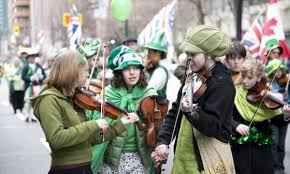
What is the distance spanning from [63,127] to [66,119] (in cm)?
8

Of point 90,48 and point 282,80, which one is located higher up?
point 90,48

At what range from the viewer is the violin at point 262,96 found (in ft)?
20.5

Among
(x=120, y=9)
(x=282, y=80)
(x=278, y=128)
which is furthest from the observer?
(x=120, y=9)

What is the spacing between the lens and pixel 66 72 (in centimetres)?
480

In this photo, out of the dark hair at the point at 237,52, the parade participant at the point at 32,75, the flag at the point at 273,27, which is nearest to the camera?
the dark hair at the point at 237,52

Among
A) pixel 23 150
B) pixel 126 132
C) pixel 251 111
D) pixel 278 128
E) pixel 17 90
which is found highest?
pixel 251 111

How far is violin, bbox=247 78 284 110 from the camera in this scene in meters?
6.23

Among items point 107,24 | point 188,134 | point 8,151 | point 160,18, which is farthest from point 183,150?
point 107,24

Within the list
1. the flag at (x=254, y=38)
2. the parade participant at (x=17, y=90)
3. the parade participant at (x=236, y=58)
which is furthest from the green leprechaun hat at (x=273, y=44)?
the parade participant at (x=17, y=90)

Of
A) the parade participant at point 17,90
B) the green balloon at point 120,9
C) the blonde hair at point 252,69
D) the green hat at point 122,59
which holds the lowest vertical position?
the parade participant at point 17,90

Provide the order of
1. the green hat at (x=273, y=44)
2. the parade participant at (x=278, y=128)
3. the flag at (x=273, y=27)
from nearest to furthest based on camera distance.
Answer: the parade participant at (x=278, y=128), the green hat at (x=273, y=44), the flag at (x=273, y=27)

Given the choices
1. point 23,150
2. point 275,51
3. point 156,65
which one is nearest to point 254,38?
point 275,51

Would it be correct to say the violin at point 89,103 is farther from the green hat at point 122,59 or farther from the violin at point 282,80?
the violin at point 282,80

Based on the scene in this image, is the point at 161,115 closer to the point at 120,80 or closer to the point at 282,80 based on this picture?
the point at 120,80
